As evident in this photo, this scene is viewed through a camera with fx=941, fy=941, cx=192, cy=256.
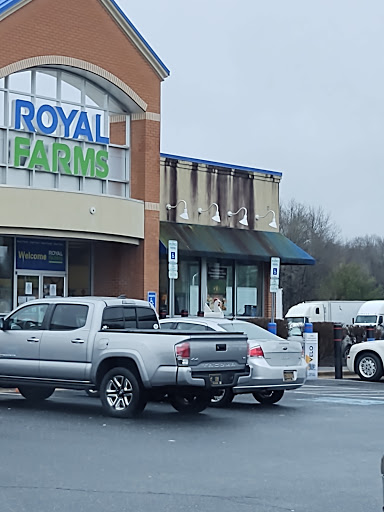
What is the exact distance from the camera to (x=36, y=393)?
17312mm

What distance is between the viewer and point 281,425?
1446 centimetres

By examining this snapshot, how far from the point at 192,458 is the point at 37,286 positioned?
16447 mm

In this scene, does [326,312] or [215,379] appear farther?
[326,312]

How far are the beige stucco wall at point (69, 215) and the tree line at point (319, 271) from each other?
44.6m

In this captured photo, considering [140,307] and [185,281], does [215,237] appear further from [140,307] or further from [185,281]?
[140,307]

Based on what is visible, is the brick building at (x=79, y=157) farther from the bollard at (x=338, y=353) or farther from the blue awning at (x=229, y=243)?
the bollard at (x=338, y=353)

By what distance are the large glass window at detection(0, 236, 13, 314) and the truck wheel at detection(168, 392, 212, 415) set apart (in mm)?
11150

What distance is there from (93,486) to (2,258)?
1756 centimetres

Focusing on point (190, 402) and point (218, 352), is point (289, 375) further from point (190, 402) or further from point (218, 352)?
point (218, 352)

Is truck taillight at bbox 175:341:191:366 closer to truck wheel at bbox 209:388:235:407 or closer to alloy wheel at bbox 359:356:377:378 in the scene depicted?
truck wheel at bbox 209:388:235:407

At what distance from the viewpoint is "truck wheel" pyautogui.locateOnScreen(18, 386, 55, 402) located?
1725 centimetres

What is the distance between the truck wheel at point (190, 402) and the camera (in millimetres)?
15750

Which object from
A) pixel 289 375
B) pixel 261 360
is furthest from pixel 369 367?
pixel 261 360

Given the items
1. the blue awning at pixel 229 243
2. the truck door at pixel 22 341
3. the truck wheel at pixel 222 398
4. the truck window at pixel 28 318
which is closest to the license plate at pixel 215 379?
the truck wheel at pixel 222 398
